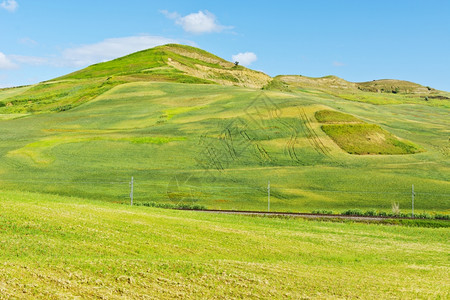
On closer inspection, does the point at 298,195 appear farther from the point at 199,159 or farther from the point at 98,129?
the point at 98,129

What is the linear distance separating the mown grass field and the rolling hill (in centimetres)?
12

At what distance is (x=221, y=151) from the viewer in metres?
53.7

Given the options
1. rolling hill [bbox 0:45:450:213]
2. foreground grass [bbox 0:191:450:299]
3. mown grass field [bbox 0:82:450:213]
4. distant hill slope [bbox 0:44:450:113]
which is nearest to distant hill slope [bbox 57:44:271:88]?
distant hill slope [bbox 0:44:450:113]

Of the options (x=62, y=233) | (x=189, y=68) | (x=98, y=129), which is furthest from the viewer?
(x=189, y=68)

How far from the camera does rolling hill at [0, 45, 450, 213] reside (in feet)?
145

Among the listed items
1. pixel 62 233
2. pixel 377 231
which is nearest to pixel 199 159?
pixel 377 231

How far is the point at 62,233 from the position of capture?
60.0ft

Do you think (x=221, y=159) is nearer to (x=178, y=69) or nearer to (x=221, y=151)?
(x=221, y=151)

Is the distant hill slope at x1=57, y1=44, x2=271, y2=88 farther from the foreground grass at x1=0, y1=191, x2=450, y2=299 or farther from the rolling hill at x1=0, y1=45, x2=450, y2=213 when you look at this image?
the foreground grass at x1=0, y1=191, x2=450, y2=299

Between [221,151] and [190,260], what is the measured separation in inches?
1458

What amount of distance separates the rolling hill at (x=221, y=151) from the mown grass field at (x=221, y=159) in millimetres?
119

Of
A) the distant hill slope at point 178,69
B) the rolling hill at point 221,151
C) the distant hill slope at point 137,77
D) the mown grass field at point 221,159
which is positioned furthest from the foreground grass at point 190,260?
the distant hill slope at point 178,69

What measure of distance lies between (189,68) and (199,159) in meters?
58.9

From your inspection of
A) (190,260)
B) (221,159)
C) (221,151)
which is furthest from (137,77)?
(190,260)
